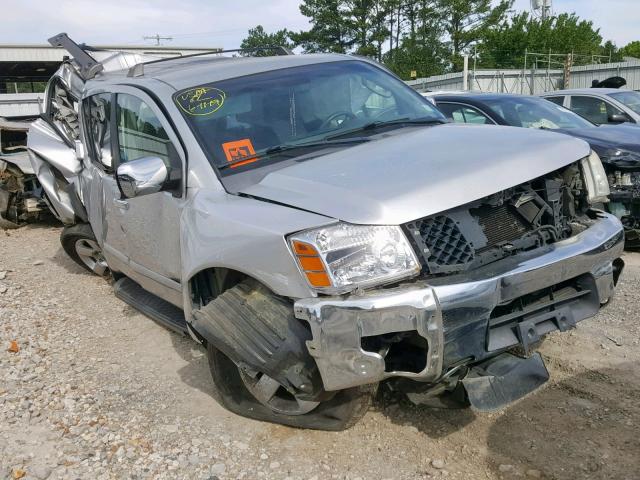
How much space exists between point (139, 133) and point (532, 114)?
5074 millimetres

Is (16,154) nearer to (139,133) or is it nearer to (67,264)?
(67,264)

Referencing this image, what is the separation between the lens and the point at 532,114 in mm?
7430

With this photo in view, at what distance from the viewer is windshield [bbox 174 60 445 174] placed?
351 centimetres

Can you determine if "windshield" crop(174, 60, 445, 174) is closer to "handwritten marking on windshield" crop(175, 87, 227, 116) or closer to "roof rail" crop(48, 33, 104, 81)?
"handwritten marking on windshield" crop(175, 87, 227, 116)

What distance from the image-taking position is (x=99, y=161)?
4.90 metres

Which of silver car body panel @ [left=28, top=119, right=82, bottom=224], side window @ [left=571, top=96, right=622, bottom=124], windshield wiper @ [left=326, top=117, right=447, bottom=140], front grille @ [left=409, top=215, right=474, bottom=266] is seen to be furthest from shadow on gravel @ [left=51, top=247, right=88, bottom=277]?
side window @ [left=571, top=96, right=622, bottom=124]

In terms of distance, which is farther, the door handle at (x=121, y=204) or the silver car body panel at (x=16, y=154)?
the silver car body panel at (x=16, y=154)

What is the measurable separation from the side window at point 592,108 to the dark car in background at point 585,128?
2.16 m

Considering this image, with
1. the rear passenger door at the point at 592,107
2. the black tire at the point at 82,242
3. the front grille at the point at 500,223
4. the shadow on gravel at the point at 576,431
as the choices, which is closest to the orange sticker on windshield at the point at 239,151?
the front grille at the point at 500,223

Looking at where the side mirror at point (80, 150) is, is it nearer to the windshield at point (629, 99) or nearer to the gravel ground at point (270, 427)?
the gravel ground at point (270, 427)

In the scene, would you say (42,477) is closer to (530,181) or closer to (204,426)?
(204,426)

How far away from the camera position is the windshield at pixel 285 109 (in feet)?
11.5

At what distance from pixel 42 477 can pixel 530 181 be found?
2.75 meters

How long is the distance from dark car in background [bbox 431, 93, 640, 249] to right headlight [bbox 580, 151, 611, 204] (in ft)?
8.35
